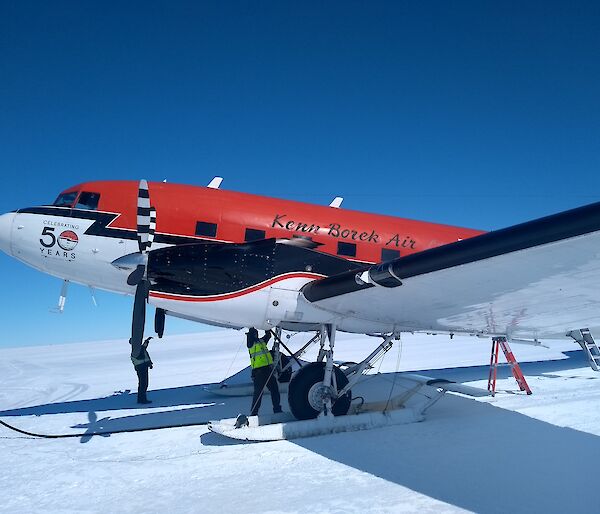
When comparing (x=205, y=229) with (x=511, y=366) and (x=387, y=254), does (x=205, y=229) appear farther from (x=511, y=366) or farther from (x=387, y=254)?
(x=511, y=366)

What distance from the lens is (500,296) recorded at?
6.09 metres

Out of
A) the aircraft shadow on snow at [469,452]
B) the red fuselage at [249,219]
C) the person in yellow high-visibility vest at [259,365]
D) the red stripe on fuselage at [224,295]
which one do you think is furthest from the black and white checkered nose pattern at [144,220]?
the aircraft shadow on snow at [469,452]

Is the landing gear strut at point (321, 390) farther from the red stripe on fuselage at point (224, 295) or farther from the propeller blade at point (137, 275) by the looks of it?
the propeller blade at point (137, 275)

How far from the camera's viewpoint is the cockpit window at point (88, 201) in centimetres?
881

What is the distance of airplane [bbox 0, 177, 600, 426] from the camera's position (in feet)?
18.9

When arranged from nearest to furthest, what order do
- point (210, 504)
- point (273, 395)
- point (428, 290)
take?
point (210, 504), point (428, 290), point (273, 395)

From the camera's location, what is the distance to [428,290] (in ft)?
19.8

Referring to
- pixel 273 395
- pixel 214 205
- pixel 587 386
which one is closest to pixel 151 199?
pixel 214 205

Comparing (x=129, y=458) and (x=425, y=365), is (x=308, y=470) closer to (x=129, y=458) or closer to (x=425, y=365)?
(x=129, y=458)

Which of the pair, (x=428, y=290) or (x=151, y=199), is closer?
(x=428, y=290)

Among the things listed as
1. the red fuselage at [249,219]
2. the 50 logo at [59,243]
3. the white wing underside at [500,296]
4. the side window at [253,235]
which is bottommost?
the white wing underside at [500,296]

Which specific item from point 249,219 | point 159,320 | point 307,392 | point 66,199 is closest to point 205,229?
point 249,219

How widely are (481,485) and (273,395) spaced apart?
4498mm

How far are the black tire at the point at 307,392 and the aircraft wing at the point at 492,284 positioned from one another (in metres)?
1.13
